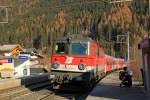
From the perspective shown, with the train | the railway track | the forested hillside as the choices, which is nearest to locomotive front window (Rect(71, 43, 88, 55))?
the train

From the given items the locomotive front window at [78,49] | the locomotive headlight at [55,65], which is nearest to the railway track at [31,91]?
the locomotive headlight at [55,65]

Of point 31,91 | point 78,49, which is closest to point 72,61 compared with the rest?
point 78,49

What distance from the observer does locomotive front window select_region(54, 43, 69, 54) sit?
26.1 metres

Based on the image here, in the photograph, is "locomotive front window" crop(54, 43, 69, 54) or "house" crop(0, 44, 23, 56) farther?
"house" crop(0, 44, 23, 56)

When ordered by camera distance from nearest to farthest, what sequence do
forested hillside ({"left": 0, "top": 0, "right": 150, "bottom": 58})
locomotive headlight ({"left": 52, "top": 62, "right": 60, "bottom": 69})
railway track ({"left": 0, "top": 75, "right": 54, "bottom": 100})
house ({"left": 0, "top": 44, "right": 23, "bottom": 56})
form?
railway track ({"left": 0, "top": 75, "right": 54, "bottom": 100}) → locomotive headlight ({"left": 52, "top": 62, "right": 60, "bottom": 69}) → forested hillside ({"left": 0, "top": 0, "right": 150, "bottom": 58}) → house ({"left": 0, "top": 44, "right": 23, "bottom": 56})

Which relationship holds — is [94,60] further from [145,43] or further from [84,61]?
[145,43]

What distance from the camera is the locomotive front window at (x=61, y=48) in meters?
26.1

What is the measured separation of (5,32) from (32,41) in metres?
33.0

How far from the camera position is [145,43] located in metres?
14.4

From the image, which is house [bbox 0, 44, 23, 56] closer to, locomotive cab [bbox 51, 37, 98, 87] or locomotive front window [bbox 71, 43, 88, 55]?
locomotive cab [bbox 51, 37, 98, 87]

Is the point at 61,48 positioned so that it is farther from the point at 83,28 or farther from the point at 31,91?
the point at 83,28

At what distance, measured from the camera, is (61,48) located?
85.9 ft

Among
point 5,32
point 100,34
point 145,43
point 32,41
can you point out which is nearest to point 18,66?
point 5,32

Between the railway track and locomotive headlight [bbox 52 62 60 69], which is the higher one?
locomotive headlight [bbox 52 62 60 69]
